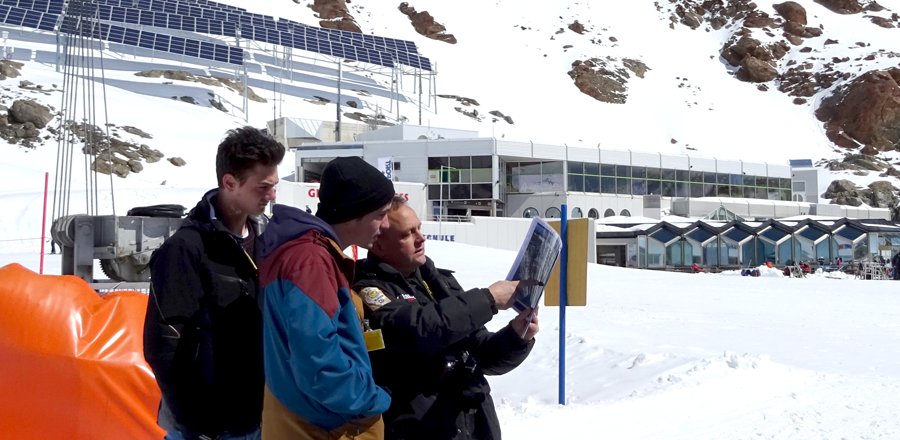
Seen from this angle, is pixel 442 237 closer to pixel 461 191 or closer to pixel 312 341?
pixel 461 191

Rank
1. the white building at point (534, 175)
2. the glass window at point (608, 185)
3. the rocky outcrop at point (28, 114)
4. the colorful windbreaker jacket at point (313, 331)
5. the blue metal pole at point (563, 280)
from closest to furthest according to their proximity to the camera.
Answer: the colorful windbreaker jacket at point (313, 331) < the blue metal pole at point (563, 280) < the white building at point (534, 175) < the rocky outcrop at point (28, 114) < the glass window at point (608, 185)

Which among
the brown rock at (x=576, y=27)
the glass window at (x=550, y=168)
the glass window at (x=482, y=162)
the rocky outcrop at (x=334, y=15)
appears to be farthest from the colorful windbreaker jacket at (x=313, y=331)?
the brown rock at (x=576, y=27)

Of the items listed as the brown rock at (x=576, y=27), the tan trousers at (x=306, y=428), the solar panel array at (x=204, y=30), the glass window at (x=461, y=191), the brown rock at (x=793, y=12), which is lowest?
the tan trousers at (x=306, y=428)

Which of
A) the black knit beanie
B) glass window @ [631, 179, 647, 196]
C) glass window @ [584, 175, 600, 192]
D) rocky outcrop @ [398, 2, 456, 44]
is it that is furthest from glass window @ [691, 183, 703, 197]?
rocky outcrop @ [398, 2, 456, 44]

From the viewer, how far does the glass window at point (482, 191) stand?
41.4 metres

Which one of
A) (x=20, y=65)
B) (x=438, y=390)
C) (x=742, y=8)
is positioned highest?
(x=742, y=8)

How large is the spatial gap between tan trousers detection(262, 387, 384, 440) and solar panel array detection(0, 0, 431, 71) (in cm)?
5458

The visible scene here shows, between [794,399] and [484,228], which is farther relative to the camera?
[484,228]

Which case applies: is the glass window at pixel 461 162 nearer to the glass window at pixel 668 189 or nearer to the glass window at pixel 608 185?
the glass window at pixel 608 185

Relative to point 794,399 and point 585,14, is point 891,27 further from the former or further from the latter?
point 794,399

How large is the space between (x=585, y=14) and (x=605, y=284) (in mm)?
96322

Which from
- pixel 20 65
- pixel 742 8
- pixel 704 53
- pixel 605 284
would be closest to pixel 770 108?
pixel 704 53

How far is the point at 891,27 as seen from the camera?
107625mm

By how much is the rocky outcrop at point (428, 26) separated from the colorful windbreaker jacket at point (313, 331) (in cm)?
9364
